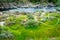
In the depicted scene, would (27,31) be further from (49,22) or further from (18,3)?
(18,3)

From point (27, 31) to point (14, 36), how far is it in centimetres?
123

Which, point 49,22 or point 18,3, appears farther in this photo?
point 18,3

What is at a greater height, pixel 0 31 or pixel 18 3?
pixel 0 31

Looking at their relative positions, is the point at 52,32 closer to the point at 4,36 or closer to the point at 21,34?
the point at 21,34

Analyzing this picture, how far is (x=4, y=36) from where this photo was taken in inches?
454

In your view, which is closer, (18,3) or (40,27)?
(40,27)

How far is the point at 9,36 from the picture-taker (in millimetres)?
11570

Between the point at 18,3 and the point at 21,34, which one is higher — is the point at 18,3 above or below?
below

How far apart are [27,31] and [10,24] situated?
299 cm

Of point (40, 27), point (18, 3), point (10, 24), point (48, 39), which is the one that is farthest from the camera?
point (18, 3)

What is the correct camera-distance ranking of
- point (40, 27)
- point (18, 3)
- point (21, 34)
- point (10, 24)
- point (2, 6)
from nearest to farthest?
point (21, 34) < point (40, 27) < point (10, 24) < point (2, 6) < point (18, 3)

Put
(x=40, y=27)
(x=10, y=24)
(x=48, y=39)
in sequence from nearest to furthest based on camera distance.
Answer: (x=48, y=39)
(x=40, y=27)
(x=10, y=24)

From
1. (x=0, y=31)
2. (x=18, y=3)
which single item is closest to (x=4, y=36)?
(x=0, y=31)

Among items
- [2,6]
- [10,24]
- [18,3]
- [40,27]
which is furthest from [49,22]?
[18,3]
